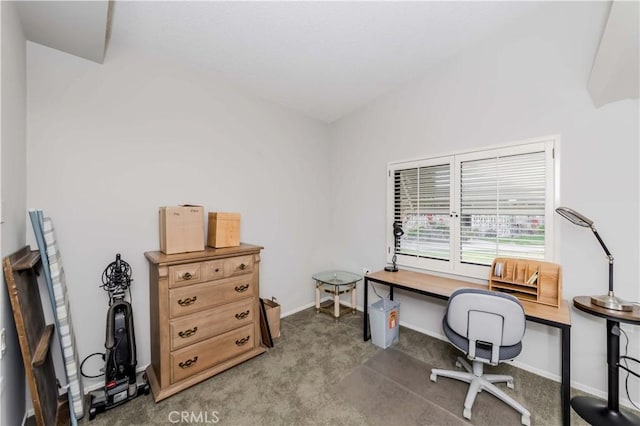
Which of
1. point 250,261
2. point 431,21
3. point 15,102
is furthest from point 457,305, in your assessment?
point 15,102

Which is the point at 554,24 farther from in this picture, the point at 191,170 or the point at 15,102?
the point at 15,102

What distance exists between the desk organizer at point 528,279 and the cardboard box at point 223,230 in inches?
95.7

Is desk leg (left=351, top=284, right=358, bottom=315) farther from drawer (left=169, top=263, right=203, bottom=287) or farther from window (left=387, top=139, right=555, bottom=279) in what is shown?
drawer (left=169, top=263, right=203, bottom=287)

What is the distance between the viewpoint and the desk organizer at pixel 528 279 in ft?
6.80

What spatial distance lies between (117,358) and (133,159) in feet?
5.23

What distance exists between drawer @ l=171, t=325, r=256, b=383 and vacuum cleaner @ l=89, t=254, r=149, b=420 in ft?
0.94

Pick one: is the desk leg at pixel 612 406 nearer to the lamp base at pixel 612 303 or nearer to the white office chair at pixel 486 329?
the lamp base at pixel 612 303

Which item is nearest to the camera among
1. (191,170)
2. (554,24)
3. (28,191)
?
(28,191)

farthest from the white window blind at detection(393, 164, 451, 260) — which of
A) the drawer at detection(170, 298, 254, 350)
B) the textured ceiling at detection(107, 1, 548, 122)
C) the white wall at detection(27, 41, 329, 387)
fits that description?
the drawer at detection(170, 298, 254, 350)

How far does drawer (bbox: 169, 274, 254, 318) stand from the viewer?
2.05 metres

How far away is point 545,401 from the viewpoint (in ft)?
6.37

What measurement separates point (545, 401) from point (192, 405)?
2616 mm

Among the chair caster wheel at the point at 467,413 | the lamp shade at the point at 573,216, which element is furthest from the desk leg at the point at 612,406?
the chair caster wheel at the point at 467,413

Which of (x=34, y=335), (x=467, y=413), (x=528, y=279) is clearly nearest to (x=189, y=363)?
(x=34, y=335)
